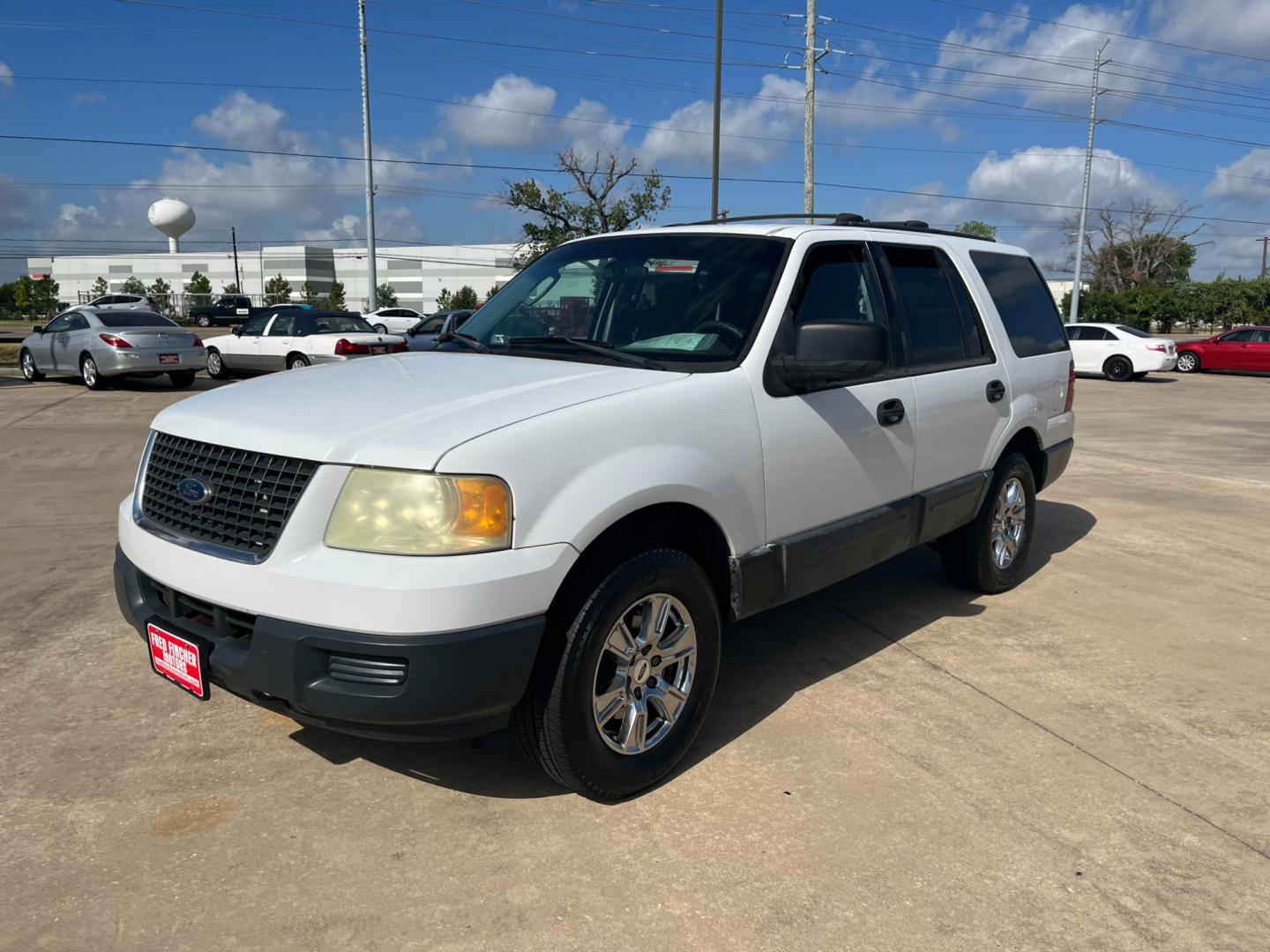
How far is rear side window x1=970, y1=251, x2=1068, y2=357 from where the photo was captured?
528 cm

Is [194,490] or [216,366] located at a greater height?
[194,490]

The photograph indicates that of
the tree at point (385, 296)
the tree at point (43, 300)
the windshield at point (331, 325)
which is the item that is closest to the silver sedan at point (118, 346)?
the windshield at point (331, 325)

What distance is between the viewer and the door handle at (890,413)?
4.07m

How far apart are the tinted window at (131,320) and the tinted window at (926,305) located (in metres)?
15.4

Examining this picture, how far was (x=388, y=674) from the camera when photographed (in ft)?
8.56

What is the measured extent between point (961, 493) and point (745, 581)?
1.85 metres

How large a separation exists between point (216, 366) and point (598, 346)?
1756 centimetres

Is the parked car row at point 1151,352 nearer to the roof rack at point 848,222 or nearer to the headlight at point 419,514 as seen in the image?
the roof rack at point 848,222

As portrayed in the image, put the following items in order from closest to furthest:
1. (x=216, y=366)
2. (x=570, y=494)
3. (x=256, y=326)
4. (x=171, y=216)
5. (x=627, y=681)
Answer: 1. (x=570, y=494)
2. (x=627, y=681)
3. (x=256, y=326)
4. (x=216, y=366)
5. (x=171, y=216)

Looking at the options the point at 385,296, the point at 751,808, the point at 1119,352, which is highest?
the point at 385,296

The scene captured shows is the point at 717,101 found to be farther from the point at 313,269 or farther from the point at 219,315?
the point at 313,269

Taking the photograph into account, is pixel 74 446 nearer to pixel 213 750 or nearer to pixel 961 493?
pixel 213 750

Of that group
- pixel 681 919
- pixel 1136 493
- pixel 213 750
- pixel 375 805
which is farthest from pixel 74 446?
pixel 1136 493

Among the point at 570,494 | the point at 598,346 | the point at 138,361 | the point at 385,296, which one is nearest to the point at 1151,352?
the point at 138,361
